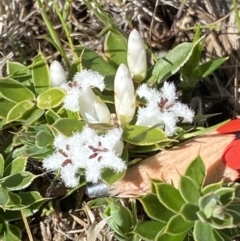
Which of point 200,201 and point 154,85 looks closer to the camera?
point 200,201

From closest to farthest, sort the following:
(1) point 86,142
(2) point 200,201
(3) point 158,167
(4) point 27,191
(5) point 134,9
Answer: (2) point 200,201 < (1) point 86,142 < (3) point 158,167 < (4) point 27,191 < (5) point 134,9

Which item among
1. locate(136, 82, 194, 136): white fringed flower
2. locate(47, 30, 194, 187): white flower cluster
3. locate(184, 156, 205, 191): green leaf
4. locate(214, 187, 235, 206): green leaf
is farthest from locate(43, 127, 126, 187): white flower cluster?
locate(214, 187, 235, 206): green leaf

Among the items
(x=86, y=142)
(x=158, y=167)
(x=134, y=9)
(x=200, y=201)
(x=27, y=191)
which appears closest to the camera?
(x=200, y=201)

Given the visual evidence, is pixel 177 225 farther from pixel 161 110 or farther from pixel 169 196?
pixel 161 110

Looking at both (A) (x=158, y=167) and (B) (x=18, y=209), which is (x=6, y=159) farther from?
(A) (x=158, y=167)

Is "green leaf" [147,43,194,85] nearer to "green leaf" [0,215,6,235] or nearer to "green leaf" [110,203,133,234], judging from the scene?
"green leaf" [110,203,133,234]

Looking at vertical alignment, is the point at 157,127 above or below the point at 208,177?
above

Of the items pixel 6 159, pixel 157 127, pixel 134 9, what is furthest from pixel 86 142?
pixel 134 9
